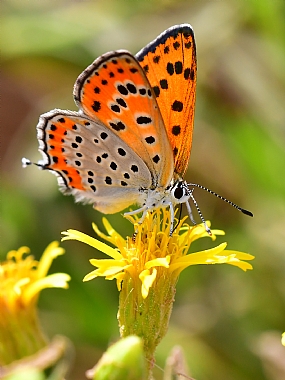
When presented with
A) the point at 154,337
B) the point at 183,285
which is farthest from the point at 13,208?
the point at 154,337

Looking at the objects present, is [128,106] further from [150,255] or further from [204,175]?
[204,175]

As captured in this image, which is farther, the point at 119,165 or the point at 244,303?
the point at 244,303

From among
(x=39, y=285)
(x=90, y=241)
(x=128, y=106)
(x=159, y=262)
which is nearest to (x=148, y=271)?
(x=159, y=262)

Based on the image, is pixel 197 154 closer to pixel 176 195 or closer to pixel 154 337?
pixel 176 195

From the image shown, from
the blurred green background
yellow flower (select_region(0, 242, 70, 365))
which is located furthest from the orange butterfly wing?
the blurred green background

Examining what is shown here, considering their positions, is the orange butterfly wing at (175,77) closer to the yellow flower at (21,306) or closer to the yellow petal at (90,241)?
the yellow petal at (90,241)

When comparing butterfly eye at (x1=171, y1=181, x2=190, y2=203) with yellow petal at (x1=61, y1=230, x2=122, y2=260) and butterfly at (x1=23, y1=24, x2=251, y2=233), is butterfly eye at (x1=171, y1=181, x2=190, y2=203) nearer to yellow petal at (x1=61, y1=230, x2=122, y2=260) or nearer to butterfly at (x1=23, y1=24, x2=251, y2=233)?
butterfly at (x1=23, y1=24, x2=251, y2=233)
